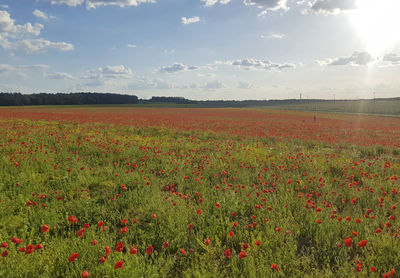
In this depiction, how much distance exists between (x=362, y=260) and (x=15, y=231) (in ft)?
16.4

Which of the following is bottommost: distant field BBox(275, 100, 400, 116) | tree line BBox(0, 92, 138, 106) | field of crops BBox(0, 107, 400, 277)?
field of crops BBox(0, 107, 400, 277)

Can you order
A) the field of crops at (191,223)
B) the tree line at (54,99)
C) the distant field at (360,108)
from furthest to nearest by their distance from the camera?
the tree line at (54,99) < the distant field at (360,108) < the field of crops at (191,223)

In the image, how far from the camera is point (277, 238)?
3.37 metres

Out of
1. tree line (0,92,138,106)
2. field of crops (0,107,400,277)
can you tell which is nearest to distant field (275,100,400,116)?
field of crops (0,107,400,277)

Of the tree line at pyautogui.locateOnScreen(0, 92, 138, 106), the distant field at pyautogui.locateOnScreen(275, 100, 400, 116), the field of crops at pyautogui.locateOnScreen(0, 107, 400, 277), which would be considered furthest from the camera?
the tree line at pyautogui.locateOnScreen(0, 92, 138, 106)

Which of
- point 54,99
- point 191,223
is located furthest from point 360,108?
point 54,99

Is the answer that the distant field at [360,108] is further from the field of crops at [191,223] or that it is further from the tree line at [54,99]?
the tree line at [54,99]

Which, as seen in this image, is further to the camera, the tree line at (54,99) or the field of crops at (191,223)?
the tree line at (54,99)

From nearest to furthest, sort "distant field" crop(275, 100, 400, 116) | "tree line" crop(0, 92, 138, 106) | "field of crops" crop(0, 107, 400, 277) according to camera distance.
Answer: "field of crops" crop(0, 107, 400, 277) → "distant field" crop(275, 100, 400, 116) → "tree line" crop(0, 92, 138, 106)

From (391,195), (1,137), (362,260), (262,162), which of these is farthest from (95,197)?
(1,137)

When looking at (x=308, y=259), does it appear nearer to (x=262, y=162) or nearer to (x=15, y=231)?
(x=15, y=231)

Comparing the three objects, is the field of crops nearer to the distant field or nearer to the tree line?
the distant field

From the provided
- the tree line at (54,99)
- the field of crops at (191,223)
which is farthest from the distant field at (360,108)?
the tree line at (54,99)

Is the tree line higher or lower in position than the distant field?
higher
